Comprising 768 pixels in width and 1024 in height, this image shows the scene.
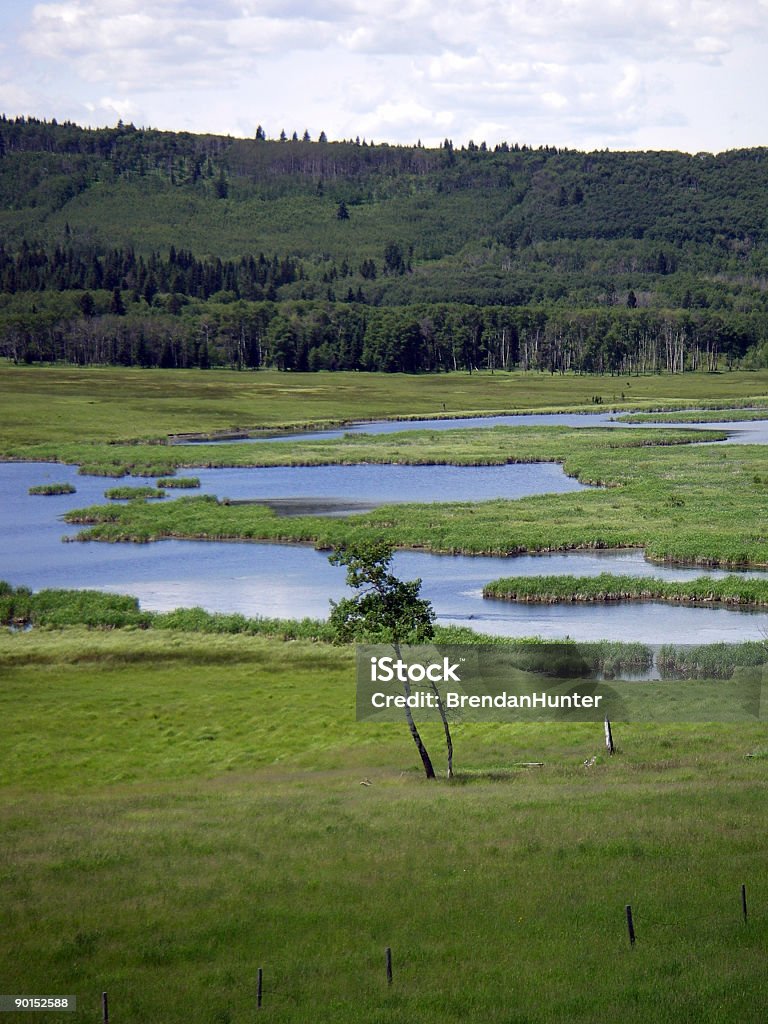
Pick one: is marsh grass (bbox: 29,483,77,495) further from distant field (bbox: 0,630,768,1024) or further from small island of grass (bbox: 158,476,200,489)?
distant field (bbox: 0,630,768,1024)

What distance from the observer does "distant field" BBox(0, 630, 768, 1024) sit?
59.1ft

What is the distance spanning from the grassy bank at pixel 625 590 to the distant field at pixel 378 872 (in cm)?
2110

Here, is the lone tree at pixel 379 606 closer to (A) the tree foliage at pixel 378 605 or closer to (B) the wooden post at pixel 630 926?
(A) the tree foliage at pixel 378 605

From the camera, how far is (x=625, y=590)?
205 feet

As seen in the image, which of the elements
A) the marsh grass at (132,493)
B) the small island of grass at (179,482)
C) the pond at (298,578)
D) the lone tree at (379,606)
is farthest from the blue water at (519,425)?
the lone tree at (379,606)

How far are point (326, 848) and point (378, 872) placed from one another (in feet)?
6.64

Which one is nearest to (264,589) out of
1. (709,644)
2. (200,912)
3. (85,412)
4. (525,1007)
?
(709,644)

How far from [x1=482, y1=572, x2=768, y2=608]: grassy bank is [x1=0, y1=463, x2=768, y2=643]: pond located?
40.4 inches

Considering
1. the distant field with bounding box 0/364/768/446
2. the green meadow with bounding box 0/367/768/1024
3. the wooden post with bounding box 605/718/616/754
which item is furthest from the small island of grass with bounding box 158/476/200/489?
the wooden post with bounding box 605/718/616/754

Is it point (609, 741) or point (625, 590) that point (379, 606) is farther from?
point (625, 590)

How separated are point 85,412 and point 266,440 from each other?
33.5m

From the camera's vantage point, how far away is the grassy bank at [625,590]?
60656 millimetres

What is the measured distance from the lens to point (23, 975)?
19.0 m

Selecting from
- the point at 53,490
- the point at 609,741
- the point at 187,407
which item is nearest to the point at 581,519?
the point at 53,490
